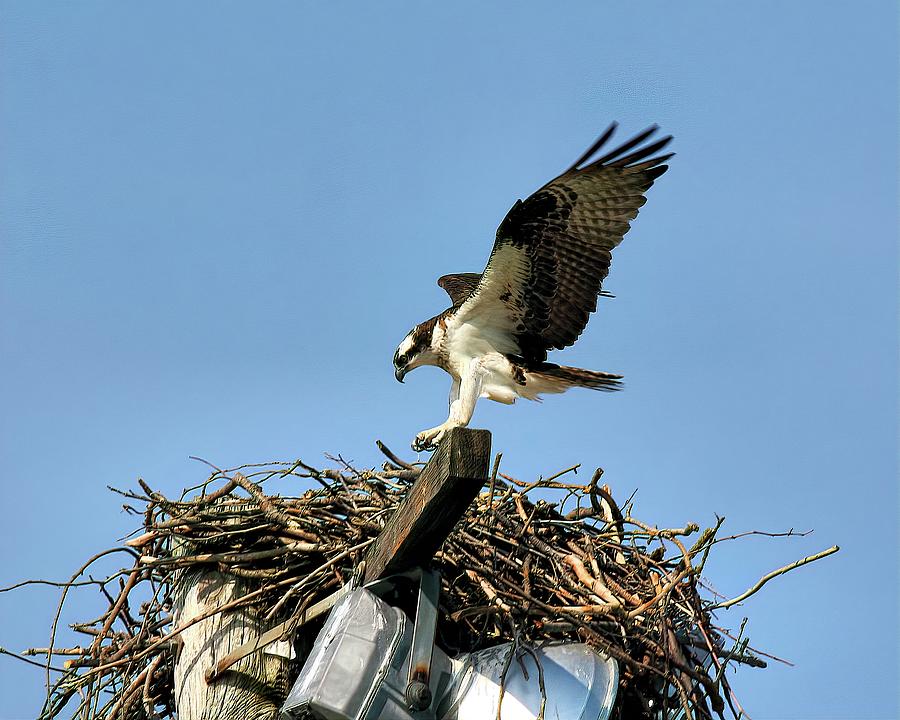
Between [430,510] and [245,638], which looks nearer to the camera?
[430,510]

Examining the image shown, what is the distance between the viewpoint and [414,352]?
547cm

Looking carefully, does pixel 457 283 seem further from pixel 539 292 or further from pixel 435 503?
pixel 435 503

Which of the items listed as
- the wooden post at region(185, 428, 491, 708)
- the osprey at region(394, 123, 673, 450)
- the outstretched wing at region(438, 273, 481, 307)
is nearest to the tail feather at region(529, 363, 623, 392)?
the osprey at region(394, 123, 673, 450)

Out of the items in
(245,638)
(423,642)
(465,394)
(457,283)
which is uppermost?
(457,283)

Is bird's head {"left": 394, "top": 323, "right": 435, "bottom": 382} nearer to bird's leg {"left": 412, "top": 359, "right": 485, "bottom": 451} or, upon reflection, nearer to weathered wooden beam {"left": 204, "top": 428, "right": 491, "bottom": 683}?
bird's leg {"left": 412, "top": 359, "right": 485, "bottom": 451}

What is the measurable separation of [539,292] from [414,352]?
0.75 m

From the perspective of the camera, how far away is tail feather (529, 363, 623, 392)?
17.7 feet

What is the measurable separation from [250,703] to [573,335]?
2378mm

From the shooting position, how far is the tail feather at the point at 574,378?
539 centimetres

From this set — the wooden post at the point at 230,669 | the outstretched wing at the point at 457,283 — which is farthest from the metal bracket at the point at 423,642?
the outstretched wing at the point at 457,283

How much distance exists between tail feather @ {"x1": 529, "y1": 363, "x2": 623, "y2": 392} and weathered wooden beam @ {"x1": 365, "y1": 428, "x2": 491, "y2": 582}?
6.27ft

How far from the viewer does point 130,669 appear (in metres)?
4.28

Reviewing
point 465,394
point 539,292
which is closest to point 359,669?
point 465,394

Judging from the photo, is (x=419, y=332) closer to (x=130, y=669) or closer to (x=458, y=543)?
(x=458, y=543)
